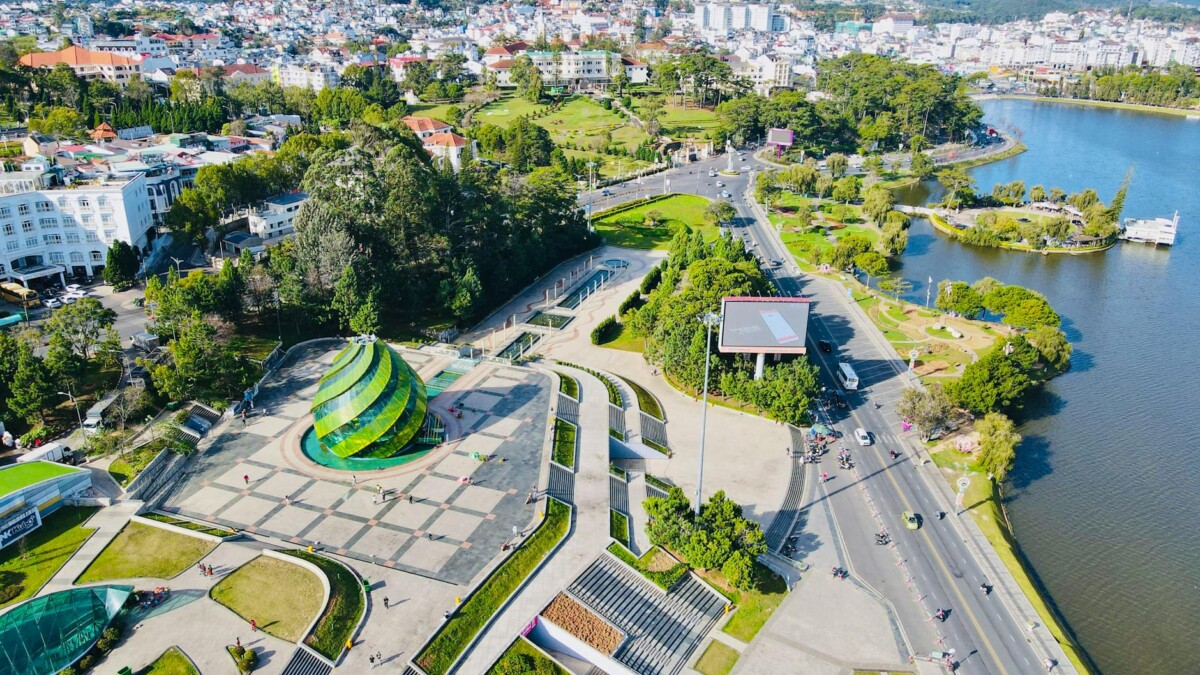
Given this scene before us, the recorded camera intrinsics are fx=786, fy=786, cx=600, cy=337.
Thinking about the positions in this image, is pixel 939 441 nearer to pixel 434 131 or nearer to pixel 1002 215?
pixel 1002 215

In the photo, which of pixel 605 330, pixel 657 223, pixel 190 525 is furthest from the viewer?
pixel 657 223

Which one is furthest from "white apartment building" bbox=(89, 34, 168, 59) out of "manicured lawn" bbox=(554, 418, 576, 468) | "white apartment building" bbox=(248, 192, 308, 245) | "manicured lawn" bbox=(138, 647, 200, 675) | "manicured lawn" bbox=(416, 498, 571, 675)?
"manicured lawn" bbox=(138, 647, 200, 675)

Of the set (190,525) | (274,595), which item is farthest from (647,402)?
(190,525)

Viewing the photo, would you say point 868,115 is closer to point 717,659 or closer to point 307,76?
point 307,76

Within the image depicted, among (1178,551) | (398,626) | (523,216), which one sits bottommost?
(1178,551)

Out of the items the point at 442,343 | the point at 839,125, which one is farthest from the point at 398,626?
the point at 839,125
